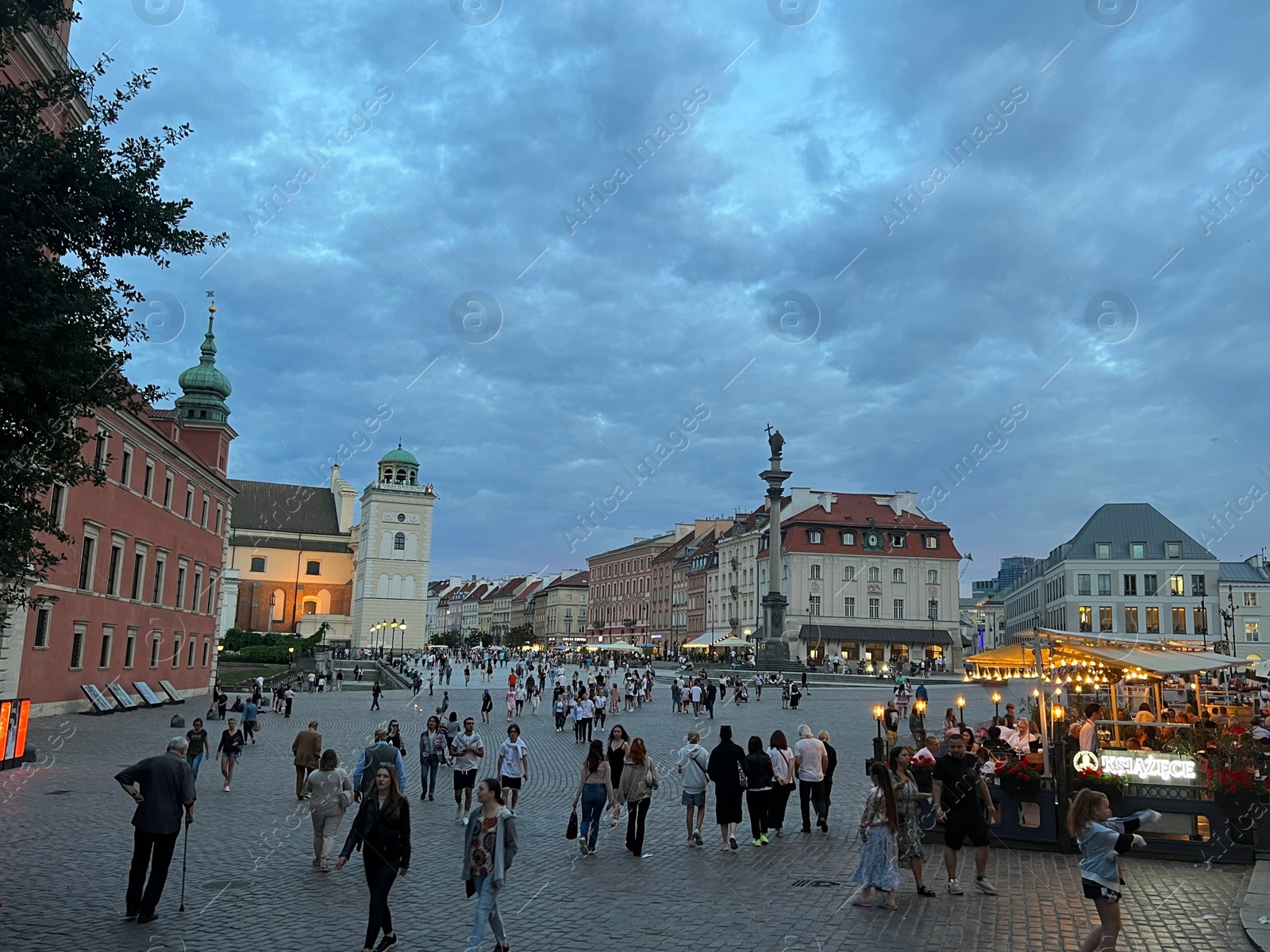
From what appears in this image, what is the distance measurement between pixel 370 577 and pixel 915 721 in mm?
88197

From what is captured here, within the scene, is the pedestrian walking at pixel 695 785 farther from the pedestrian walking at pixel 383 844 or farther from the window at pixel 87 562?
the window at pixel 87 562

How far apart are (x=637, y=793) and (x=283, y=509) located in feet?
371

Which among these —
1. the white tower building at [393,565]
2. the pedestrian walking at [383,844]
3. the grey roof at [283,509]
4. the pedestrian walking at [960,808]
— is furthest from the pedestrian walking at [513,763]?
the grey roof at [283,509]

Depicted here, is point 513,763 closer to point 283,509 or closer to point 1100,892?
point 1100,892

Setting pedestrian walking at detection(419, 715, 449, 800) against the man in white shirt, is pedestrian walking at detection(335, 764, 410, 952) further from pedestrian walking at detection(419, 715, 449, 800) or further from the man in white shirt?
pedestrian walking at detection(419, 715, 449, 800)

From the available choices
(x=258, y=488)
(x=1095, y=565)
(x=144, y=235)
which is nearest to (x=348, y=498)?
(x=258, y=488)

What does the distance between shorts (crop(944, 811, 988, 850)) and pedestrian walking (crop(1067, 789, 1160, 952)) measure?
2410mm

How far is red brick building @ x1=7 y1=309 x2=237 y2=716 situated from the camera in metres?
29.5

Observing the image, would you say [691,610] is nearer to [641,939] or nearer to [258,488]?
[258,488]

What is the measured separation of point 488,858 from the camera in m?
7.52

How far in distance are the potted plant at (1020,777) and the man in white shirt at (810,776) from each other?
235 centimetres

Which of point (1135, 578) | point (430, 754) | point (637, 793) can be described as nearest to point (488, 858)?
point (637, 793)

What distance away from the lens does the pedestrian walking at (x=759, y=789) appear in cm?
1255

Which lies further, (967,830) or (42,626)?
(42,626)
